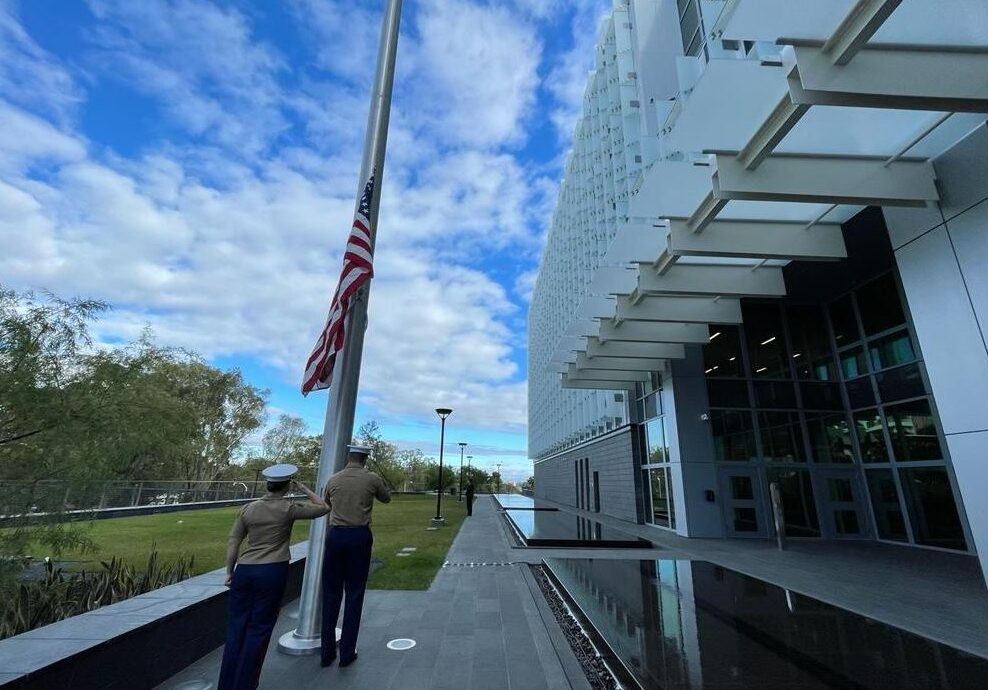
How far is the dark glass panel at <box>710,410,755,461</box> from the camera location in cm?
1341

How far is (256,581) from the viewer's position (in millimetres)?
3164

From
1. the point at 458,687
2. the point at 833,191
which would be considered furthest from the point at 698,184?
the point at 458,687

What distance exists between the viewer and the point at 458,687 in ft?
11.9

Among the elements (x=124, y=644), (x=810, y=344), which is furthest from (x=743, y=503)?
(x=124, y=644)

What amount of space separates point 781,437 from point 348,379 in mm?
13689

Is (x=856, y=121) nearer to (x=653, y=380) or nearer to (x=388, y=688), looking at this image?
(x=388, y=688)

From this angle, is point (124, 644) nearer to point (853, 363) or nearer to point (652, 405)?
point (652, 405)

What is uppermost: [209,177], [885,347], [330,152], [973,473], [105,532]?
[209,177]

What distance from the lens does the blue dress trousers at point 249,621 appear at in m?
3.07

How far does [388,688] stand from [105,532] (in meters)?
15.1

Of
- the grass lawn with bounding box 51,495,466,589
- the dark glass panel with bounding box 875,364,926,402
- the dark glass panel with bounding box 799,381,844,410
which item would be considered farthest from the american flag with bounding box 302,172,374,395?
the dark glass panel with bounding box 799,381,844,410

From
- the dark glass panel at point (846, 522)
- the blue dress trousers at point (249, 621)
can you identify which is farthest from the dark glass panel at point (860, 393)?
the blue dress trousers at point (249, 621)

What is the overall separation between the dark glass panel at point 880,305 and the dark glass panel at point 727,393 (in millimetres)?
3522

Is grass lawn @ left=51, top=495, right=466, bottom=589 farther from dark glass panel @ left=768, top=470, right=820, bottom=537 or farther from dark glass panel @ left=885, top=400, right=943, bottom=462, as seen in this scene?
dark glass panel @ left=885, top=400, right=943, bottom=462
